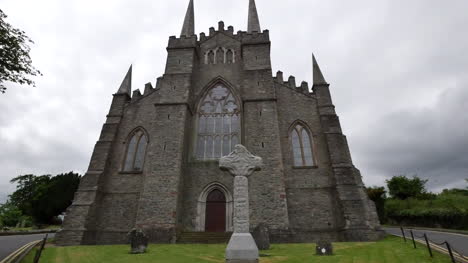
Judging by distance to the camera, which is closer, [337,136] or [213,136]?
[337,136]

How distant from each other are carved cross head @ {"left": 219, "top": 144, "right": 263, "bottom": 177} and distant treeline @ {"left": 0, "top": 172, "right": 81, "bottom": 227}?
112ft

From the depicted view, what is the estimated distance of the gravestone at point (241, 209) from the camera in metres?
6.66

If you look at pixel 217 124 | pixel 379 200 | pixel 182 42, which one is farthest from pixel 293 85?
pixel 379 200

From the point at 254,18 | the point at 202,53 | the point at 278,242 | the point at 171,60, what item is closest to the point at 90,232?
the point at 278,242

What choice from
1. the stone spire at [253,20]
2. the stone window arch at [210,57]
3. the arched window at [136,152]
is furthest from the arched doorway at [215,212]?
the stone spire at [253,20]

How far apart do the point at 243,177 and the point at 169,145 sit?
32.0 feet

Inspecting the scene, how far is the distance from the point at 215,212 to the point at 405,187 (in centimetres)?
3337

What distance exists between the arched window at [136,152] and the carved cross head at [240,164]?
11.8m

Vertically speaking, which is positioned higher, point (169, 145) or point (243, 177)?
point (169, 145)

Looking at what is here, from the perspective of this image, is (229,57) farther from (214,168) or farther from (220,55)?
(214,168)

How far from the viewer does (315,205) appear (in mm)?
15852

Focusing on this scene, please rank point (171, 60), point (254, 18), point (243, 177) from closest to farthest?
1. point (243, 177)
2. point (171, 60)
3. point (254, 18)

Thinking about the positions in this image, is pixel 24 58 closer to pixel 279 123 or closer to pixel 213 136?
pixel 213 136

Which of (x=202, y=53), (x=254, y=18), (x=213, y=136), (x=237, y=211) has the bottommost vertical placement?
(x=237, y=211)
